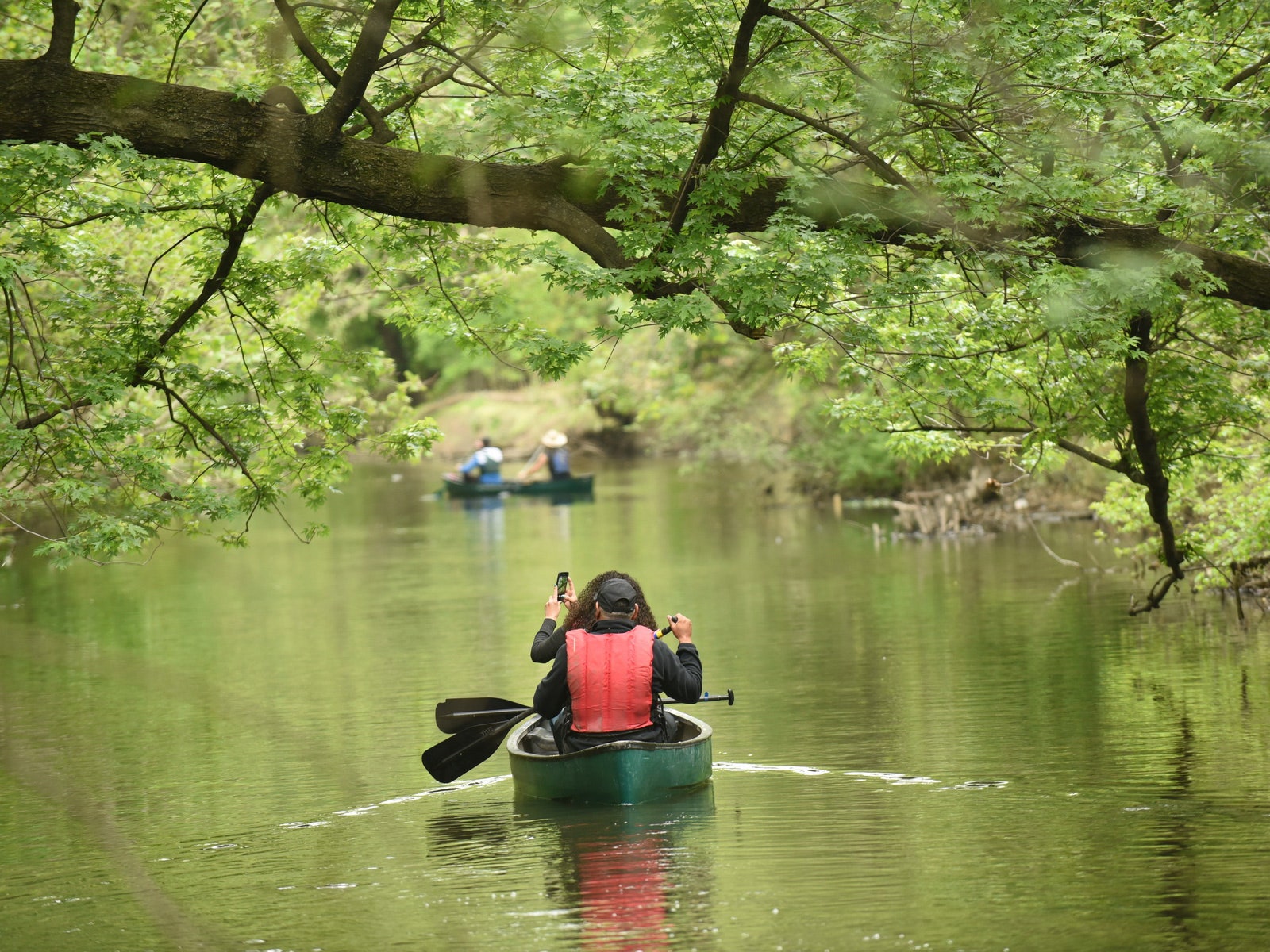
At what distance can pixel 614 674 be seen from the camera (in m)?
9.86

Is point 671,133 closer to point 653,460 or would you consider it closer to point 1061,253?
point 1061,253

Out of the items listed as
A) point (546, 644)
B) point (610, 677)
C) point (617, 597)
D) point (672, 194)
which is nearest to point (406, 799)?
point (546, 644)

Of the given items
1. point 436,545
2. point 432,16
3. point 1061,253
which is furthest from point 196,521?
point 436,545

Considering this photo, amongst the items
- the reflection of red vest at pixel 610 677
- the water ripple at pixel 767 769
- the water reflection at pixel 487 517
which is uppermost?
the water reflection at pixel 487 517

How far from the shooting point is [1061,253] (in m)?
9.77

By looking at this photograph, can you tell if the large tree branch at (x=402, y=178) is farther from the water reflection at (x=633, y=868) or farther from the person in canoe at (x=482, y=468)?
the person in canoe at (x=482, y=468)

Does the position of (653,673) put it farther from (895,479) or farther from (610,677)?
(895,479)

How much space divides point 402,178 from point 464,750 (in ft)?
13.7

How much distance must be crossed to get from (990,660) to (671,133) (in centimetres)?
760

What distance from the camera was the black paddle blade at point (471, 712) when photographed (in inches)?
441

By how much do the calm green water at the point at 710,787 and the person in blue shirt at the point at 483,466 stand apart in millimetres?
17582

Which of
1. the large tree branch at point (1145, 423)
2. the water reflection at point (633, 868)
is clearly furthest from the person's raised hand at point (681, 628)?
the large tree branch at point (1145, 423)

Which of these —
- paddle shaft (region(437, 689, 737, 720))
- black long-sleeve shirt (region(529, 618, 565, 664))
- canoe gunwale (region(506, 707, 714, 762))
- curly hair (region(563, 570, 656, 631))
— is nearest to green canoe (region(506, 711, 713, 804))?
canoe gunwale (region(506, 707, 714, 762))

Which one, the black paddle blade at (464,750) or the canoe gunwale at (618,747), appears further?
the black paddle blade at (464,750)
